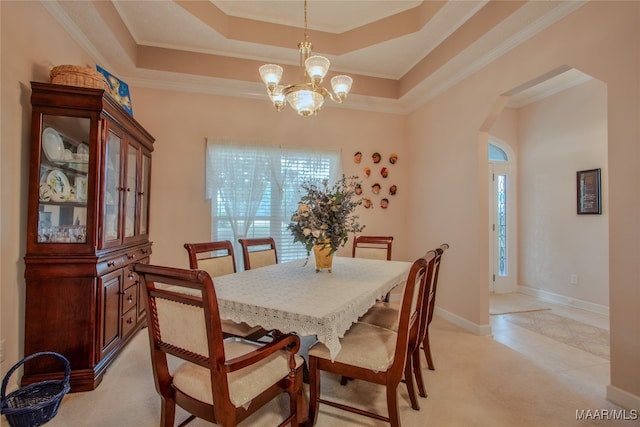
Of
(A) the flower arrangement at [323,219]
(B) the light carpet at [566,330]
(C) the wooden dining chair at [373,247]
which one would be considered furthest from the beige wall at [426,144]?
(A) the flower arrangement at [323,219]

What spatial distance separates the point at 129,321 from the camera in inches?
104

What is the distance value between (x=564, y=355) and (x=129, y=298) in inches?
148

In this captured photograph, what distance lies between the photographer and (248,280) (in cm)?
197

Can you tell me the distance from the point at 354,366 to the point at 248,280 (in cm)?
84

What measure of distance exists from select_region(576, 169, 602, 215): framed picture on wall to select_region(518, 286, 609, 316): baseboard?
113 cm

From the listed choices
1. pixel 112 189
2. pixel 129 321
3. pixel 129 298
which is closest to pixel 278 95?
pixel 112 189

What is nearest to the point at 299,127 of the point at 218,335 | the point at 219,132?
the point at 219,132

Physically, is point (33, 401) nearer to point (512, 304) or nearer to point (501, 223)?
point (512, 304)

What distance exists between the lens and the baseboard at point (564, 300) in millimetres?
3670

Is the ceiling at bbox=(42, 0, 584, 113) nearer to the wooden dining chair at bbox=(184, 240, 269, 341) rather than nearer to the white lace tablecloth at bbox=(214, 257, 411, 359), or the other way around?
the wooden dining chair at bbox=(184, 240, 269, 341)

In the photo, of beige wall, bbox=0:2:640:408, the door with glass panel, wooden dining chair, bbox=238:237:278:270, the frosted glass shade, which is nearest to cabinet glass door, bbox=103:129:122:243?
beige wall, bbox=0:2:640:408

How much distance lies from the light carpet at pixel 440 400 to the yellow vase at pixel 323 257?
0.80m

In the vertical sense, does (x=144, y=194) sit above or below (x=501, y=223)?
above

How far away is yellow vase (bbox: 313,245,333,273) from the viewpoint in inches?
88.3
